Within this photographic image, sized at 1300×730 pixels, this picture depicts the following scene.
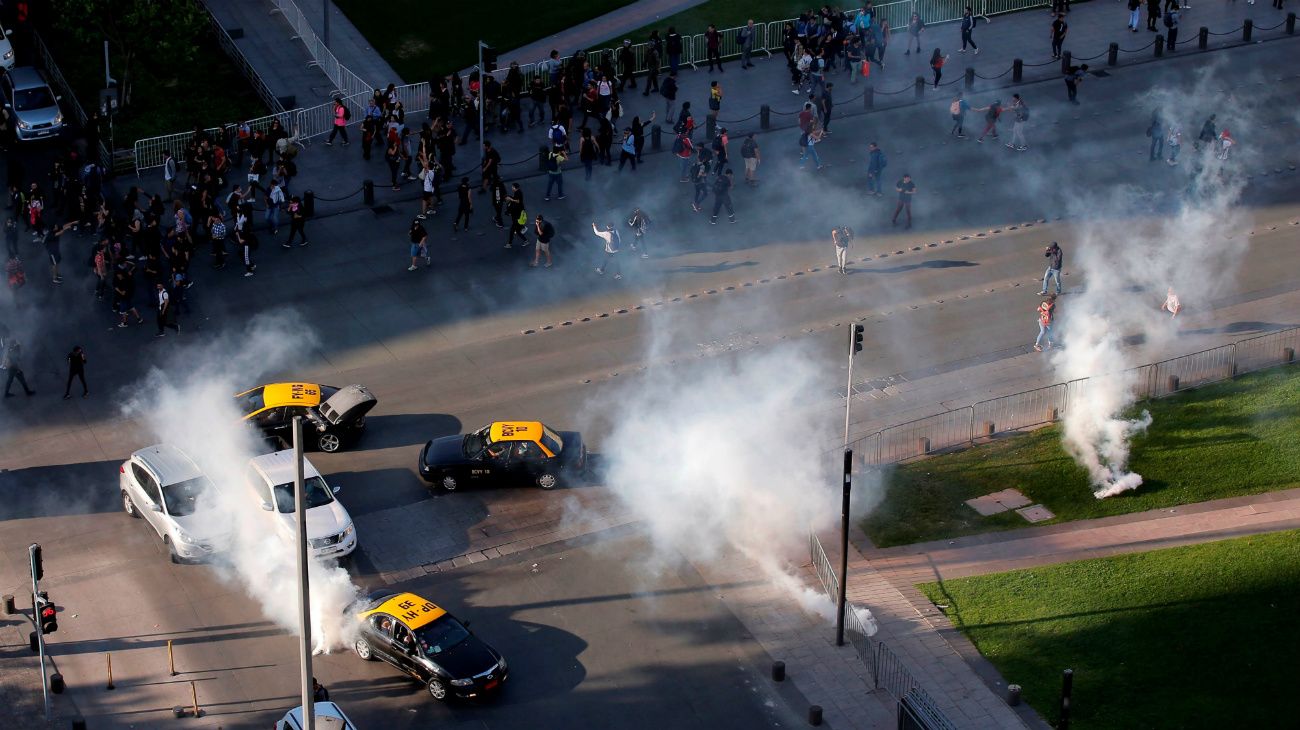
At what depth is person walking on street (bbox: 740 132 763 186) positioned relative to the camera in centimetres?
4297

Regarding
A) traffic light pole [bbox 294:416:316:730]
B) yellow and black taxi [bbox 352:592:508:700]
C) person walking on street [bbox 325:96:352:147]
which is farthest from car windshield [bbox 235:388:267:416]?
person walking on street [bbox 325:96:352:147]

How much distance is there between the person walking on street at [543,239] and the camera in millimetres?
38625

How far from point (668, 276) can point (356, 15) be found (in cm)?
1868

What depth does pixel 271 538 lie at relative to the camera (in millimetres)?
29219

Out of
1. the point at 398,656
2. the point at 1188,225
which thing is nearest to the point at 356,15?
the point at 1188,225

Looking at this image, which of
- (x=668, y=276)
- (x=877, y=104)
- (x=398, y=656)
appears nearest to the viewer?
(x=398, y=656)

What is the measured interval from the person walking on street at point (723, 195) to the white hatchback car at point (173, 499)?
16.0 meters

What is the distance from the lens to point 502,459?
31031 mm

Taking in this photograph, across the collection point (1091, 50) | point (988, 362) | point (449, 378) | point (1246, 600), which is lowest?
point (1246, 600)

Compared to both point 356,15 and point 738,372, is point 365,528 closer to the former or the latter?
point 738,372

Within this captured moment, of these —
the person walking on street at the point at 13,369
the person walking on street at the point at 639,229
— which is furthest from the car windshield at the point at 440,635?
the person walking on street at the point at 639,229

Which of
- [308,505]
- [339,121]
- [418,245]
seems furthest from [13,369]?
[339,121]

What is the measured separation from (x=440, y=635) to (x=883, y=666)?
697 centimetres

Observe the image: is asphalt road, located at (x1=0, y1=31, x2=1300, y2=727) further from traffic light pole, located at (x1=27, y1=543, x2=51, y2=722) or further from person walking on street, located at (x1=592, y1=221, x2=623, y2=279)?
traffic light pole, located at (x1=27, y1=543, x2=51, y2=722)
